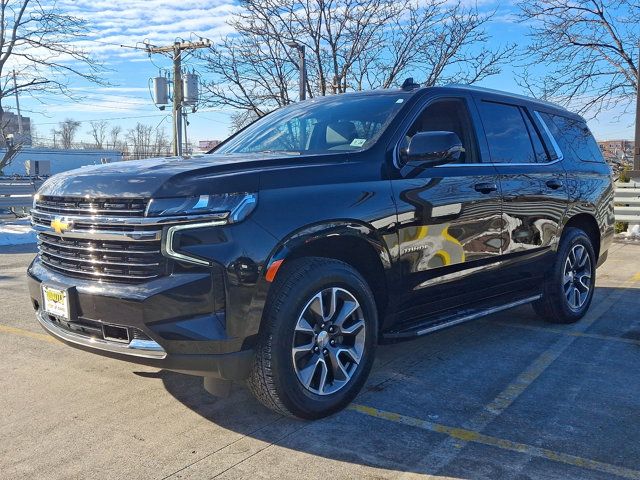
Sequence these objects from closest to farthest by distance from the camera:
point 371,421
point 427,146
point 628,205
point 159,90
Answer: point 371,421
point 427,146
point 628,205
point 159,90

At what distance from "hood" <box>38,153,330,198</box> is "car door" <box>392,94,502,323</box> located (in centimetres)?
83

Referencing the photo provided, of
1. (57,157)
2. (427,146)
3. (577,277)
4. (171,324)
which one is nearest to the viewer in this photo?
(171,324)

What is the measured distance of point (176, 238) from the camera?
2859 mm

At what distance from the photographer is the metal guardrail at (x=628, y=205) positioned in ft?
39.3

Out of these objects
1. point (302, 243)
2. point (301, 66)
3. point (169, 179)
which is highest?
point (301, 66)

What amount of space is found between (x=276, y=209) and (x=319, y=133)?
1.38m

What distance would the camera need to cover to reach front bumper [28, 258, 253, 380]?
2.86 meters

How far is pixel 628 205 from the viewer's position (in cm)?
1221

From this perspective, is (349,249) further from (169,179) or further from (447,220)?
(169,179)

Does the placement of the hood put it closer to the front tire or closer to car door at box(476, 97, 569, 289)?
the front tire

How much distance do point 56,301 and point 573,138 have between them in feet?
15.5

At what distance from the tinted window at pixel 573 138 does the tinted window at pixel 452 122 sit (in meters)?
1.28

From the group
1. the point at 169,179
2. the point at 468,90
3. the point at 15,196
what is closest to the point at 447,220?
the point at 468,90

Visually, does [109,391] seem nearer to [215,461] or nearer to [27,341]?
[215,461]
